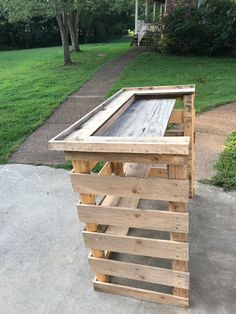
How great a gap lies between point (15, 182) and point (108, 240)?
88.4 inches

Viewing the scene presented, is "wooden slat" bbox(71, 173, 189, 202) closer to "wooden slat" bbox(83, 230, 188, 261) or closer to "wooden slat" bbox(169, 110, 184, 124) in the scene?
"wooden slat" bbox(83, 230, 188, 261)

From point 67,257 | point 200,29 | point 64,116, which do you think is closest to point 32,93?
point 64,116

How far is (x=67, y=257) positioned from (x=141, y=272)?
0.78 meters

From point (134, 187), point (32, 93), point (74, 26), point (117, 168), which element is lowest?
point (32, 93)

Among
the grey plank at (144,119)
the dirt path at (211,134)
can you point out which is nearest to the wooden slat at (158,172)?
the dirt path at (211,134)

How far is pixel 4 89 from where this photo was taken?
9.64 m

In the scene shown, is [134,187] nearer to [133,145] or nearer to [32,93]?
[133,145]

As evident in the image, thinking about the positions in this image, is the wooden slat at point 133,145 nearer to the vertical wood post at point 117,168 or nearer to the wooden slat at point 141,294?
the wooden slat at point 141,294

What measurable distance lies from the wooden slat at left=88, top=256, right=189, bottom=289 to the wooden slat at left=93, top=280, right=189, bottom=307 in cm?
9

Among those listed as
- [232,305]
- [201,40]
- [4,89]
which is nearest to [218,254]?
[232,305]

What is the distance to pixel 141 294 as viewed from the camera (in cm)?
222

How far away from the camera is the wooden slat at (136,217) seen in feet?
6.07

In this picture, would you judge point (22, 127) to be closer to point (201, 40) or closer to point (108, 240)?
point (108, 240)

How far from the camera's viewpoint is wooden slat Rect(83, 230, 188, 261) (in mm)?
1960
